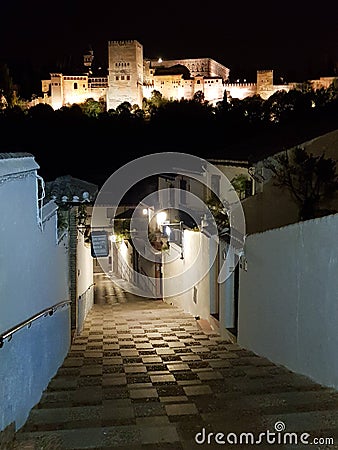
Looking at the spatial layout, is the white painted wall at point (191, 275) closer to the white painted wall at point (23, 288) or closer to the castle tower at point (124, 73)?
the white painted wall at point (23, 288)

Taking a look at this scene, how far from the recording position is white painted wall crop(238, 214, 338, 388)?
5859 mm

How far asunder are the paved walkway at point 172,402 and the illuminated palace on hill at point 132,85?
2612 inches

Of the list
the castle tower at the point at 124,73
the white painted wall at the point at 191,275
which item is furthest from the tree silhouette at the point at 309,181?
the castle tower at the point at 124,73

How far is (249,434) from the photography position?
453 centimetres

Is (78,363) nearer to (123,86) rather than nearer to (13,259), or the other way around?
(13,259)

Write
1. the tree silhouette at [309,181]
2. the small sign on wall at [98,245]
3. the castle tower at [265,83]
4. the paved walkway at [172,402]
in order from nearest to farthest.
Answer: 1. the paved walkway at [172,402]
2. the tree silhouette at [309,181]
3. the small sign on wall at [98,245]
4. the castle tower at [265,83]

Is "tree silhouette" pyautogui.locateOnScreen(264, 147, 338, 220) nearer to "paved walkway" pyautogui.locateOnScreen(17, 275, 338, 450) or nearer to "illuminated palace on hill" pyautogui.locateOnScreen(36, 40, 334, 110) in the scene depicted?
"paved walkway" pyautogui.locateOnScreen(17, 275, 338, 450)

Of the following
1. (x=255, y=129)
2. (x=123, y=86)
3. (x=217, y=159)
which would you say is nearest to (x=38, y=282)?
(x=217, y=159)

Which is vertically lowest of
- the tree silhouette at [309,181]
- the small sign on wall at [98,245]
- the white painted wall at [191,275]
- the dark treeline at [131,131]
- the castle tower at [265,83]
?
the white painted wall at [191,275]

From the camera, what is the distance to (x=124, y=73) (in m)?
74.0

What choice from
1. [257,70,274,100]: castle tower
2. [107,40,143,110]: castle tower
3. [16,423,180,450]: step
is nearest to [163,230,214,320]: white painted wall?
[16,423,180,450]: step

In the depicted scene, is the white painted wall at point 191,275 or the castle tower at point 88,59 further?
the castle tower at point 88,59

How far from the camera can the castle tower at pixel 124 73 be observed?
73625 mm

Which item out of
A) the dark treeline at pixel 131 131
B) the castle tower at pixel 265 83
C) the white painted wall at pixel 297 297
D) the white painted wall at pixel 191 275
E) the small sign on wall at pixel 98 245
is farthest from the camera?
the castle tower at pixel 265 83
